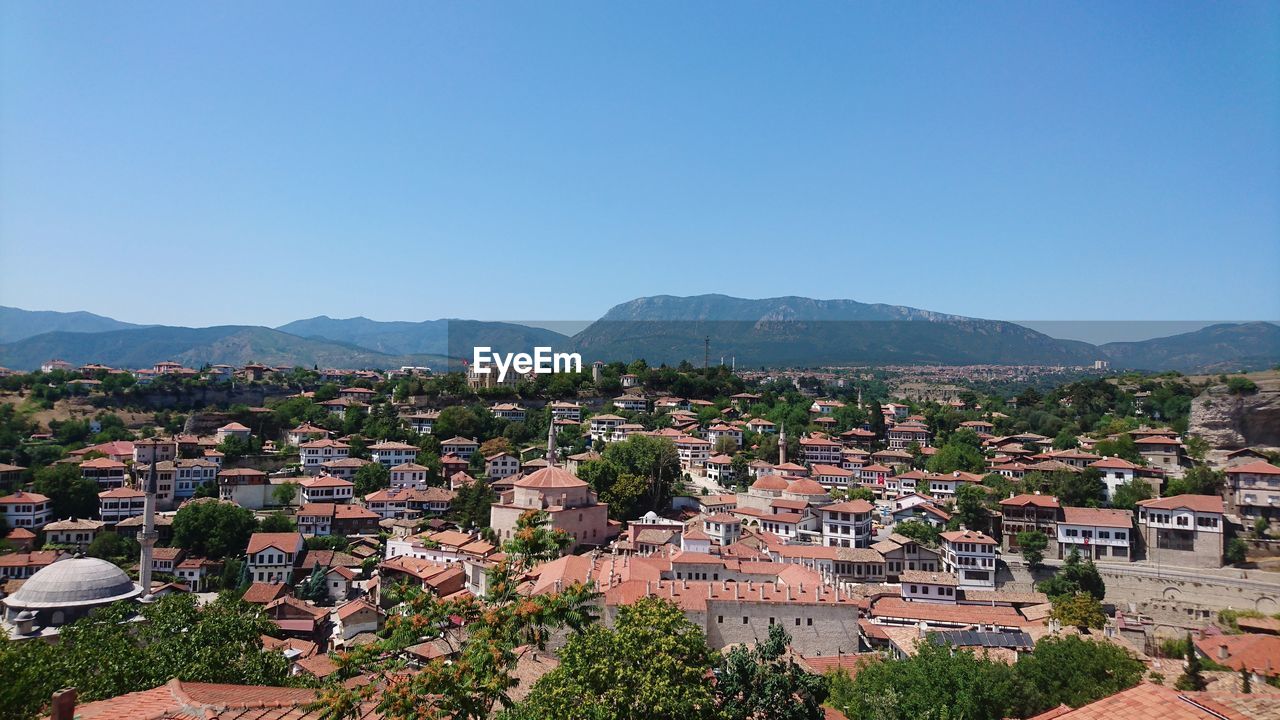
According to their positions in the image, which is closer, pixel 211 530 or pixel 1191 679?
pixel 1191 679

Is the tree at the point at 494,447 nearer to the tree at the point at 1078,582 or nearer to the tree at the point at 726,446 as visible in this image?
the tree at the point at 726,446

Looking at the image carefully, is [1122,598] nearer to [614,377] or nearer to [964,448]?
[964,448]

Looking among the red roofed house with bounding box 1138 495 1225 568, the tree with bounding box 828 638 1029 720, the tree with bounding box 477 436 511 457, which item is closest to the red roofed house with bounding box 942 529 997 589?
the red roofed house with bounding box 1138 495 1225 568

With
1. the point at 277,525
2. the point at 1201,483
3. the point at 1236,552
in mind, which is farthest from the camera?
the point at 277,525

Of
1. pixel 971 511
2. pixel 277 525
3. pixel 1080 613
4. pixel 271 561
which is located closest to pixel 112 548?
pixel 277 525

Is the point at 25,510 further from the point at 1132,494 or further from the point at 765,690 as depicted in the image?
the point at 1132,494

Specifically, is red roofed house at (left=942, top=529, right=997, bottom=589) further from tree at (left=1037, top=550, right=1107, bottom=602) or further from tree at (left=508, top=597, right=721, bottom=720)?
tree at (left=508, top=597, right=721, bottom=720)

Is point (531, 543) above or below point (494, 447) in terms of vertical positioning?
above
